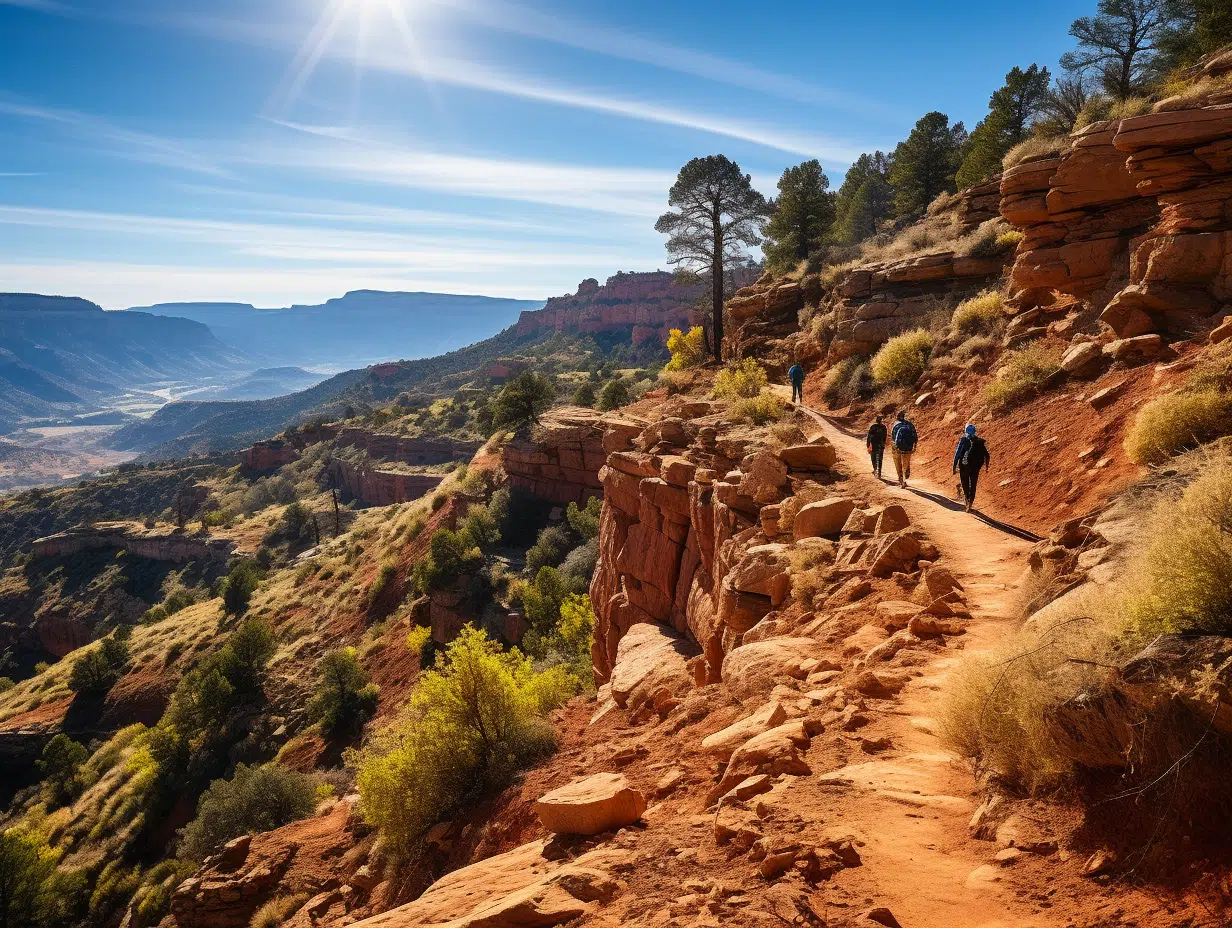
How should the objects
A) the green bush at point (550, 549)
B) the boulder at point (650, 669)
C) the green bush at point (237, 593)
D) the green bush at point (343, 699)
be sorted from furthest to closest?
the green bush at point (237, 593) < the green bush at point (550, 549) < the green bush at point (343, 699) < the boulder at point (650, 669)

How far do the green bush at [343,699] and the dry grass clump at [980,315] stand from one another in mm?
30209

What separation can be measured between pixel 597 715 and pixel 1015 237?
20.7 meters

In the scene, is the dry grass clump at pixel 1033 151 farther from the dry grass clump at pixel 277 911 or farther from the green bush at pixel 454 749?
the dry grass clump at pixel 277 911

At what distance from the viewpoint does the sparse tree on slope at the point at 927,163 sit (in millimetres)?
39500

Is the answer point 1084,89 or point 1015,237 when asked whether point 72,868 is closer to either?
point 1015,237

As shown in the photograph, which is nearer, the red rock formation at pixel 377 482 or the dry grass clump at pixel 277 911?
the dry grass clump at pixel 277 911

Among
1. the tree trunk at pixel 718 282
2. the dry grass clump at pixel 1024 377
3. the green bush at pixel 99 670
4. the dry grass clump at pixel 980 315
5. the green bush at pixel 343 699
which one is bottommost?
the green bush at pixel 99 670

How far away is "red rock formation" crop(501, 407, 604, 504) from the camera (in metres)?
43.0

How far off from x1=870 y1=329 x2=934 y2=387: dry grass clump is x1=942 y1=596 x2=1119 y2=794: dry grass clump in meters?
16.3

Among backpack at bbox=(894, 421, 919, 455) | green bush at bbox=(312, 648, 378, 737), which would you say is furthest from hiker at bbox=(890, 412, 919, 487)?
green bush at bbox=(312, 648, 378, 737)

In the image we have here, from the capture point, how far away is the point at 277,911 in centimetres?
1137

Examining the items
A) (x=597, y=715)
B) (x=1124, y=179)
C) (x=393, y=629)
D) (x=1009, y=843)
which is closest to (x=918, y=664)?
(x=1009, y=843)

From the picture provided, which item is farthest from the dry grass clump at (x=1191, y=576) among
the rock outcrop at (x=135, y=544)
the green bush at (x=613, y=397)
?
the rock outcrop at (x=135, y=544)

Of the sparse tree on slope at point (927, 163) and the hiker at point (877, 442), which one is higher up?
the sparse tree on slope at point (927, 163)
